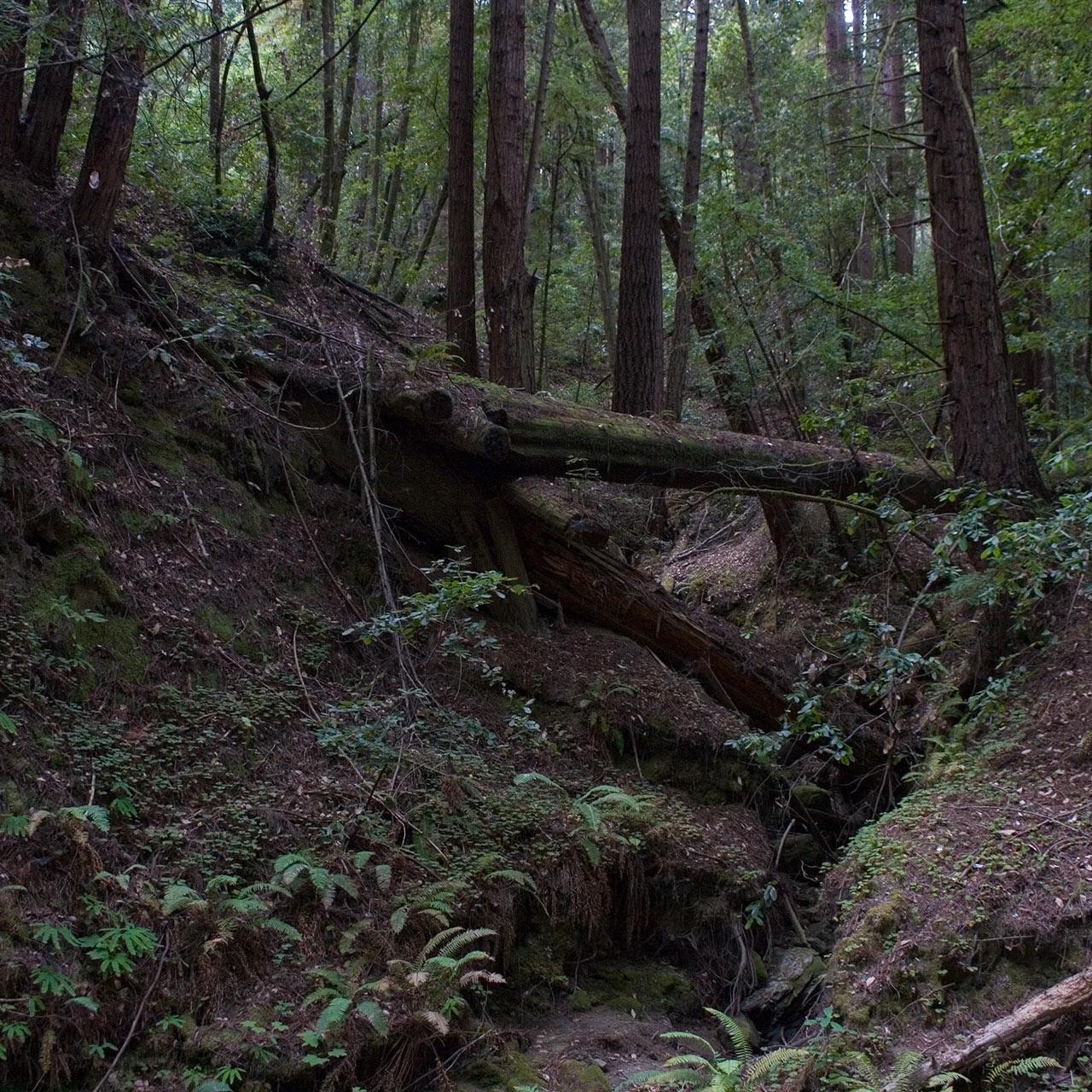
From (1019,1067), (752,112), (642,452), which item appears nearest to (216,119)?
(642,452)

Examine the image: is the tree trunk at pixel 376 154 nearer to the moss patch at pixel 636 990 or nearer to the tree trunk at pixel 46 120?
the tree trunk at pixel 46 120

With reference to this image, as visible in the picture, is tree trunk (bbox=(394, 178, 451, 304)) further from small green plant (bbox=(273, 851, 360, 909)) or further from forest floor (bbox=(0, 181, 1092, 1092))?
small green plant (bbox=(273, 851, 360, 909))

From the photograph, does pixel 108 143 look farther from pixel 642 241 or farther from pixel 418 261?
pixel 418 261

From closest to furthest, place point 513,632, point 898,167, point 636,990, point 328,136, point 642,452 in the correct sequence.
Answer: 1. point 636,990
2. point 513,632
3. point 642,452
4. point 328,136
5. point 898,167

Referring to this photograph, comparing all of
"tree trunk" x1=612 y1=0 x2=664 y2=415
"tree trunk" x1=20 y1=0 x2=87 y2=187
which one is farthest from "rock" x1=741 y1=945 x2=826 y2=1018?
"tree trunk" x1=20 y1=0 x2=87 y2=187

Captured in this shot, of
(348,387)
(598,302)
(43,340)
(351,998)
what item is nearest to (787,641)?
(348,387)

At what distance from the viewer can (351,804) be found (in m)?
5.26

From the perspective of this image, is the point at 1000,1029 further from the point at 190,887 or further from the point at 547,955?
the point at 190,887

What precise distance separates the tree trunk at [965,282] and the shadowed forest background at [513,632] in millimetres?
36

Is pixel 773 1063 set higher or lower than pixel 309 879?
lower

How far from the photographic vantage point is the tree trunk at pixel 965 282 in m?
7.50

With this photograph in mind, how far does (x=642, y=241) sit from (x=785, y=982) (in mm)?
8329

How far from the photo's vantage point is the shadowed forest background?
14.0ft

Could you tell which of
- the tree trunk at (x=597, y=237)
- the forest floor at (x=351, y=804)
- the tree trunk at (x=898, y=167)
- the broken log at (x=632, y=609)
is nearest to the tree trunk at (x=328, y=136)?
the tree trunk at (x=597, y=237)
